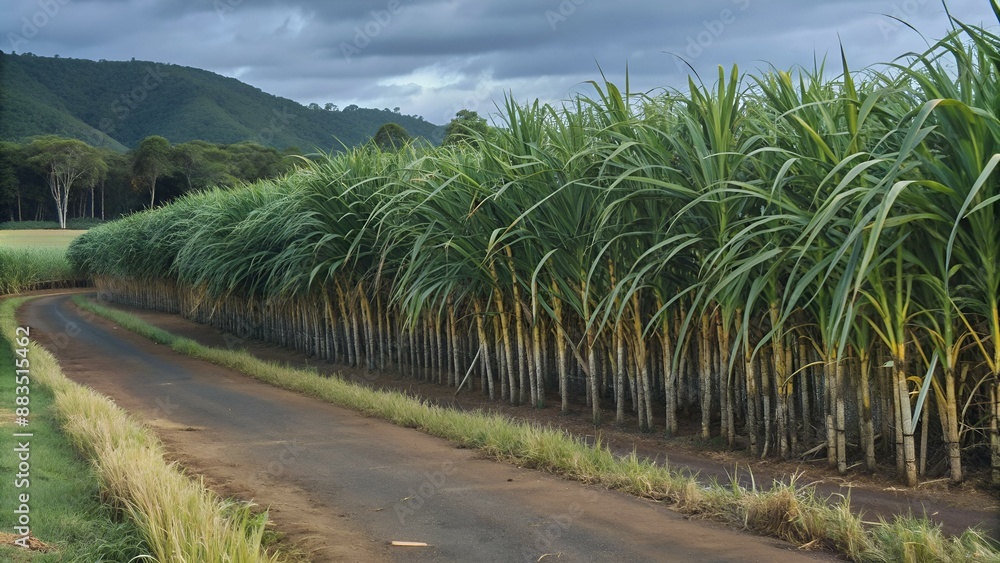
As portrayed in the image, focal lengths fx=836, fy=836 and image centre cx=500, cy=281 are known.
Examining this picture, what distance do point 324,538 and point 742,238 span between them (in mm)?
3095

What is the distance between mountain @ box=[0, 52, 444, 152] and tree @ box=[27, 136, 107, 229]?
2750 mm

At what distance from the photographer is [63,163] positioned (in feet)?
148

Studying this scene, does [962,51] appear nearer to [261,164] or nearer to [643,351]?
[643,351]

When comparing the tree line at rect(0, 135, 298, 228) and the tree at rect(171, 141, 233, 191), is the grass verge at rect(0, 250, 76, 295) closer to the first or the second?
the tree line at rect(0, 135, 298, 228)

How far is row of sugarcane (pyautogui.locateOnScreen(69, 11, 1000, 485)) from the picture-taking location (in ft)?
15.1

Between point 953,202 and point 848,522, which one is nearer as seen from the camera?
point 848,522

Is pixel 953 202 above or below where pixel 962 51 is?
below

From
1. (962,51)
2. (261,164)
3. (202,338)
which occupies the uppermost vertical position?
(261,164)

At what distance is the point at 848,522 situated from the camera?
3.69m

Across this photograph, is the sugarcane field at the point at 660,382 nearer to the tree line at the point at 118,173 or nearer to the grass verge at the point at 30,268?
the grass verge at the point at 30,268

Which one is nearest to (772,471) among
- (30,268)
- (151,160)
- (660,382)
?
(660,382)

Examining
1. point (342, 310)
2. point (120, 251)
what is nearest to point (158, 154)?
point (120, 251)

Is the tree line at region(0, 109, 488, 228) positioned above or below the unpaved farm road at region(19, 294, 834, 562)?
above

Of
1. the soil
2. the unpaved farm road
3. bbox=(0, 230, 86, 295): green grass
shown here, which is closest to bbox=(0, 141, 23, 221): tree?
the unpaved farm road
